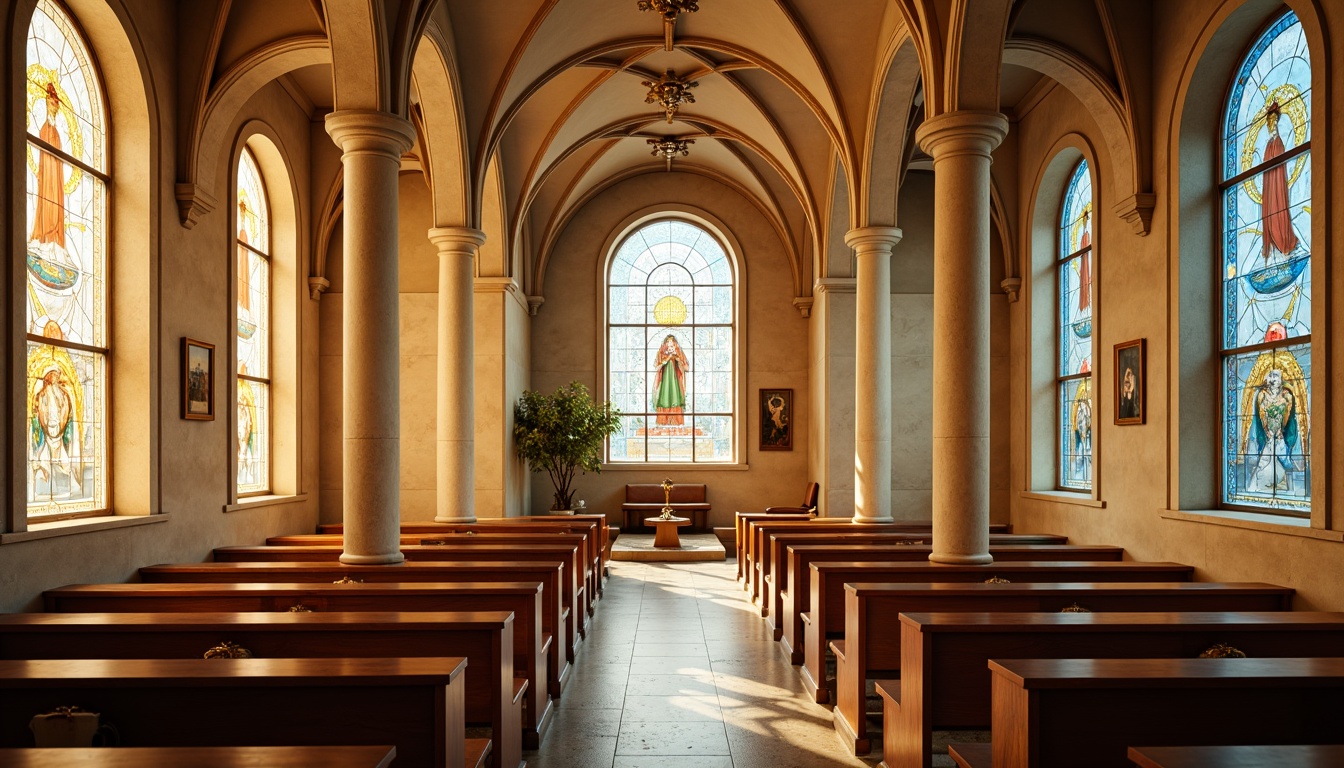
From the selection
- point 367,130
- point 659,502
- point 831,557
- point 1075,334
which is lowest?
point 659,502

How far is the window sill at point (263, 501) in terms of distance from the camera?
9.68 metres

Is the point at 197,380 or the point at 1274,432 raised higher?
the point at 197,380

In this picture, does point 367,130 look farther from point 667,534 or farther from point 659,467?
point 659,467

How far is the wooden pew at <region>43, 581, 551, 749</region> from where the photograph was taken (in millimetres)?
5270

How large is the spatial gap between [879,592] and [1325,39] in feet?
15.5

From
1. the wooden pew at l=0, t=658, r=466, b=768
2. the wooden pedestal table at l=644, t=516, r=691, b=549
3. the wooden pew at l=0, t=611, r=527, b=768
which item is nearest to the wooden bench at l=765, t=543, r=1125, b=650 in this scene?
the wooden pew at l=0, t=611, r=527, b=768

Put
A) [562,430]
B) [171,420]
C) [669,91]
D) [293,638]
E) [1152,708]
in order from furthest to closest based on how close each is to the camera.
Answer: [562,430] → [669,91] → [171,420] → [293,638] → [1152,708]

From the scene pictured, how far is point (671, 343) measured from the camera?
58.5 ft

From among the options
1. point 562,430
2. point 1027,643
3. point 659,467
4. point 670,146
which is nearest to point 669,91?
point 670,146

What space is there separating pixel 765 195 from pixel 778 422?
12.7 feet

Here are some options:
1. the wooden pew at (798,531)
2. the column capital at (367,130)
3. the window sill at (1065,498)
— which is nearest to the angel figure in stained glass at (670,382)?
the window sill at (1065,498)

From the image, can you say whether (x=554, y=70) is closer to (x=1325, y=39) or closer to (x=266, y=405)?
(x=266, y=405)

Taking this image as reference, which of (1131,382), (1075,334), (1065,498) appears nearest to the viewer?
(1131,382)

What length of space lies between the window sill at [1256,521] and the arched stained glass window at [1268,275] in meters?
0.21
